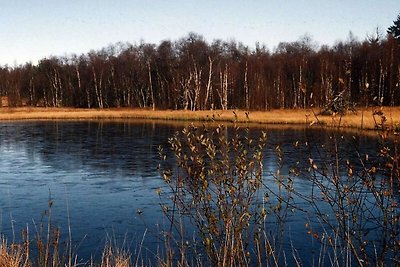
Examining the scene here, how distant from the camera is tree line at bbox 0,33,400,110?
52781mm

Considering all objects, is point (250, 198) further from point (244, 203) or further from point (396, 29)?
point (396, 29)

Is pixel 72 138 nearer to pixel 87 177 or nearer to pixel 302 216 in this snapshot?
pixel 87 177

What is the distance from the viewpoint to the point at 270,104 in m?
54.1

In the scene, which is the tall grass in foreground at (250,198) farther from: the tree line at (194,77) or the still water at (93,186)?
the tree line at (194,77)

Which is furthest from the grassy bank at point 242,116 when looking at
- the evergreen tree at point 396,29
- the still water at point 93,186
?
the evergreen tree at point 396,29

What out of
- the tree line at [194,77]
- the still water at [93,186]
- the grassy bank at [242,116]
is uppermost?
the tree line at [194,77]

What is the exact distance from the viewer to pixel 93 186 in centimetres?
1555

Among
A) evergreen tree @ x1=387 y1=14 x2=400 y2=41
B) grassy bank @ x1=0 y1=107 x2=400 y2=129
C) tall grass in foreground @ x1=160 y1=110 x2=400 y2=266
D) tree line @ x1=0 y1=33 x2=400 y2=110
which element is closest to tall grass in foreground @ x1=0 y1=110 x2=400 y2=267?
tall grass in foreground @ x1=160 y1=110 x2=400 y2=266

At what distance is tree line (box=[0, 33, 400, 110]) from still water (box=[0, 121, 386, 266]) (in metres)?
22.2

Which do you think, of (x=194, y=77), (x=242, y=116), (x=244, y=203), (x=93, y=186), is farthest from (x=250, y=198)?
(x=194, y=77)

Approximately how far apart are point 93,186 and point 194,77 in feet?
136

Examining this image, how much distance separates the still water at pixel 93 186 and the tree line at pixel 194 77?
2220 centimetres

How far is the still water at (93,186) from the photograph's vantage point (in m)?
10.4

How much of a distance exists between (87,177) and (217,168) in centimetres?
1321
